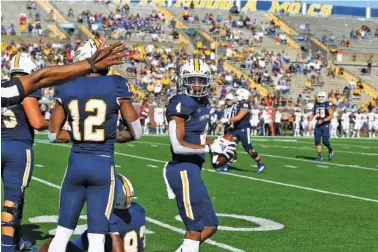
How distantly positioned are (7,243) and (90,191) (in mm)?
1393

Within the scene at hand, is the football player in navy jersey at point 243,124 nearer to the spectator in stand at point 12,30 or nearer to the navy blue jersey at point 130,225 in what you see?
the navy blue jersey at point 130,225

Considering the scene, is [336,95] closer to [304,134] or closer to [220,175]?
[304,134]

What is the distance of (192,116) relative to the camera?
6383mm

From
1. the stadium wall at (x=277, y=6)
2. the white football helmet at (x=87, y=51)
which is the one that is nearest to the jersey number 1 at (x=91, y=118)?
the white football helmet at (x=87, y=51)

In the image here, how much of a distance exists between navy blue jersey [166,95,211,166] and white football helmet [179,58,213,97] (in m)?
0.07

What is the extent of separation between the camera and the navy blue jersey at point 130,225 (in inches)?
202

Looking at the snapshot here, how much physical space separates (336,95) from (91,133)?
33618mm

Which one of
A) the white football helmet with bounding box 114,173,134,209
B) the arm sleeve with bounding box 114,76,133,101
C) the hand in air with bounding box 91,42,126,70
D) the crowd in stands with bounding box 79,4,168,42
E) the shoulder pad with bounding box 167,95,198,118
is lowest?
the white football helmet with bounding box 114,173,134,209

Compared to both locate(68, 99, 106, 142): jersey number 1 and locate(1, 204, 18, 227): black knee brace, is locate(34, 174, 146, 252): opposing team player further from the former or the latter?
locate(1, 204, 18, 227): black knee brace

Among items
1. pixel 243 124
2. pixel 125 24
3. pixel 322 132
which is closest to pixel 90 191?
pixel 243 124

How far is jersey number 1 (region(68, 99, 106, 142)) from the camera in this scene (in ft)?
17.2

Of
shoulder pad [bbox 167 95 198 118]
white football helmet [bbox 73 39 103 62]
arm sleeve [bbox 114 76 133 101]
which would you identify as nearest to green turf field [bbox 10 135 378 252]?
shoulder pad [bbox 167 95 198 118]

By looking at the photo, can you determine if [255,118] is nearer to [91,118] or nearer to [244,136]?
[244,136]

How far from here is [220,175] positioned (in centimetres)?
1442
